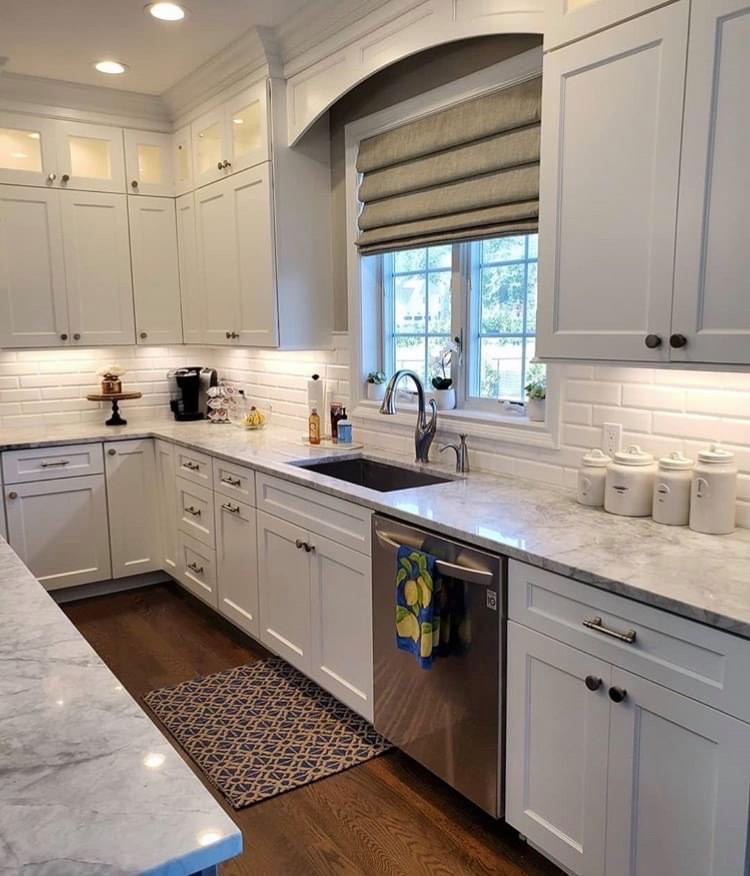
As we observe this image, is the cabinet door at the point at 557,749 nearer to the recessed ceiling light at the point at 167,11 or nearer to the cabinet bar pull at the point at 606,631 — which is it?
the cabinet bar pull at the point at 606,631

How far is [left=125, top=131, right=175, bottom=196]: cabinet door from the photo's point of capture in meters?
4.30

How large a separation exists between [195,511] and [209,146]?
1995 mm

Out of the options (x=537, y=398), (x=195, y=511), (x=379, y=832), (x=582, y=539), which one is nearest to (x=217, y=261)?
(x=195, y=511)

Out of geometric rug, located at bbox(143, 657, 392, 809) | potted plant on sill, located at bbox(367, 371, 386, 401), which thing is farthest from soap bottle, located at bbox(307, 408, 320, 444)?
geometric rug, located at bbox(143, 657, 392, 809)

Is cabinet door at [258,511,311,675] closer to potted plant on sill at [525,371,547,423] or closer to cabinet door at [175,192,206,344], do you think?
potted plant on sill at [525,371,547,423]

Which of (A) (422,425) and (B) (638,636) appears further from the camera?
(A) (422,425)

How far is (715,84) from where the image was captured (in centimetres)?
167

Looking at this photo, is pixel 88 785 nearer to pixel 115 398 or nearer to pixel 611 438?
pixel 611 438

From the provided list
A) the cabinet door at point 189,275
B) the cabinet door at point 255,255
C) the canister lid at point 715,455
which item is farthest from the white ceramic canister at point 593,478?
the cabinet door at point 189,275

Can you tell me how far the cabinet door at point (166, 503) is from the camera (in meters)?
4.05

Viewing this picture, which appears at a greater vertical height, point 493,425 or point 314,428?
point 493,425

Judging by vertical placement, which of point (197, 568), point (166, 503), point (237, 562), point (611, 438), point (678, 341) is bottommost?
point (197, 568)

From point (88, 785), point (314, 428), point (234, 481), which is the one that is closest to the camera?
point (88, 785)

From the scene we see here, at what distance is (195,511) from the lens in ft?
A: 12.5
